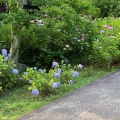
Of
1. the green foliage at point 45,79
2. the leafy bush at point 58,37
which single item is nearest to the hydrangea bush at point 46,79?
the green foliage at point 45,79

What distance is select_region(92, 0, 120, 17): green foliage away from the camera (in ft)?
43.8

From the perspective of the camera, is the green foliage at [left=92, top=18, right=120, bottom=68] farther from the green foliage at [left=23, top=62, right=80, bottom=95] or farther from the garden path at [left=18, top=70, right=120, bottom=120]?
the green foliage at [left=23, top=62, right=80, bottom=95]

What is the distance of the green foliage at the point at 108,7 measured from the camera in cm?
1335

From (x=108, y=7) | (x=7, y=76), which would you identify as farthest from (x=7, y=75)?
(x=108, y=7)

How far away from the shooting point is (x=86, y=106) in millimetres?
4125

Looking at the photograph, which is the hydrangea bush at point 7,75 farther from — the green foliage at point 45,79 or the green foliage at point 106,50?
the green foliage at point 106,50

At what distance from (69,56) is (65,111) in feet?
11.3

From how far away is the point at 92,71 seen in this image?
6250mm

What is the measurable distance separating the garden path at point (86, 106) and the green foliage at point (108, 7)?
878 centimetres

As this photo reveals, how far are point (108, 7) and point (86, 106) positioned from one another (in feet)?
33.2

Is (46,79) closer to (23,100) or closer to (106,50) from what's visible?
(23,100)

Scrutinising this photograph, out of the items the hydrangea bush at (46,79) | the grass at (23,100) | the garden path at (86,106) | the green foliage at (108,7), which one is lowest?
the grass at (23,100)

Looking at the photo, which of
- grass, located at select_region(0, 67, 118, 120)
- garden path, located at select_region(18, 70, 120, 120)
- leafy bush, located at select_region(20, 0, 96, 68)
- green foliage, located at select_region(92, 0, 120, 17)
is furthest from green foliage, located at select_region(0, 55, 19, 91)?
green foliage, located at select_region(92, 0, 120, 17)

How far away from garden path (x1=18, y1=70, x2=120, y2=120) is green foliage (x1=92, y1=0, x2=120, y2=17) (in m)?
8.78
